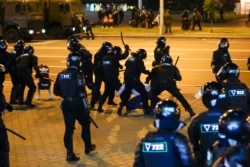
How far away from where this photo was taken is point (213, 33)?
36250 millimetres

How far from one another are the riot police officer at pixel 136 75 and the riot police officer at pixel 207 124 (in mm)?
6179

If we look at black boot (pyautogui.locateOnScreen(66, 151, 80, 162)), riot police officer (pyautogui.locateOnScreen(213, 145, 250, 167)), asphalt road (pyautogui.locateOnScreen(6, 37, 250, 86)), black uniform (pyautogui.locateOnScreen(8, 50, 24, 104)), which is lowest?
asphalt road (pyautogui.locateOnScreen(6, 37, 250, 86))

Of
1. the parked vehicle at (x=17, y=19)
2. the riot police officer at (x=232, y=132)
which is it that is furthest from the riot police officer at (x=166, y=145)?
the parked vehicle at (x=17, y=19)

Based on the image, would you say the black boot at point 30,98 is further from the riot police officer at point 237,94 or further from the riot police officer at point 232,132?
the riot police officer at point 232,132

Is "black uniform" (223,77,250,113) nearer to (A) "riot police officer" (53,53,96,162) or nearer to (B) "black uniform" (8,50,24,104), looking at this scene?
(A) "riot police officer" (53,53,96,162)

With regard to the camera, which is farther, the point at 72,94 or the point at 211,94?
the point at 72,94

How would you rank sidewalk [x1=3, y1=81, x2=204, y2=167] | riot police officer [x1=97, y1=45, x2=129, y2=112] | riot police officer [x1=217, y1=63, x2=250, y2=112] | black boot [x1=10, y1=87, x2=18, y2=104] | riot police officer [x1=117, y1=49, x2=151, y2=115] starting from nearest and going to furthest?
1. riot police officer [x1=217, y1=63, x2=250, y2=112]
2. sidewalk [x1=3, y1=81, x2=204, y2=167]
3. riot police officer [x1=117, y1=49, x2=151, y2=115]
4. riot police officer [x1=97, y1=45, x2=129, y2=112]
5. black boot [x1=10, y1=87, x2=18, y2=104]

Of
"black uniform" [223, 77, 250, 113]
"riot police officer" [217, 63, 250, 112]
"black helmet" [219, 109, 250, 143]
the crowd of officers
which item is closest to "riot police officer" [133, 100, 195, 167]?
the crowd of officers

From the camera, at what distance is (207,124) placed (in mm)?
6250

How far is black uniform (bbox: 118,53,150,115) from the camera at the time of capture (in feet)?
41.4

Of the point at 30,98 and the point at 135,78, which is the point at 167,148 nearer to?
the point at 135,78

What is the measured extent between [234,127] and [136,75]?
8.13m

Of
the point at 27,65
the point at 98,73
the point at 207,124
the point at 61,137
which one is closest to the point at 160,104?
Answer: the point at 207,124

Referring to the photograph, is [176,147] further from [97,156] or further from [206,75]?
[206,75]
